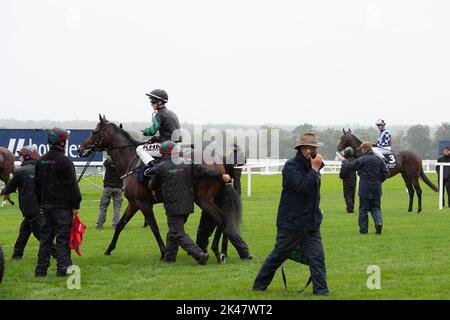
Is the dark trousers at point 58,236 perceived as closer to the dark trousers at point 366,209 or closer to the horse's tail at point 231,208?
the horse's tail at point 231,208

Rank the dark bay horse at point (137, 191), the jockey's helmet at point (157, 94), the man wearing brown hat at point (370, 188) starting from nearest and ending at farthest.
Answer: the dark bay horse at point (137, 191)
the jockey's helmet at point (157, 94)
the man wearing brown hat at point (370, 188)

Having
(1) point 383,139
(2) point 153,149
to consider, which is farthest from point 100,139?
(1) point 383,139

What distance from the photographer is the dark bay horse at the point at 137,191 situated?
11469 millimetres

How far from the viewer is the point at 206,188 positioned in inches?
452

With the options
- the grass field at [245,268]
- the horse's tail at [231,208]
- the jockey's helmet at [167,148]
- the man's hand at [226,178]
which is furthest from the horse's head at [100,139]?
the man's hand at [226,178]

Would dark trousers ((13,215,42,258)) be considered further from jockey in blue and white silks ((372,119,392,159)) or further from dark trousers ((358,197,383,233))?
jockey in blue and white silks ((372,119,392,159))

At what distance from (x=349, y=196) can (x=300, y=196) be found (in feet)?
41.8

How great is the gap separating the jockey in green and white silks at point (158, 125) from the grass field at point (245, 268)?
5.32ft

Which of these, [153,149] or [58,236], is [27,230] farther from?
[153,149]

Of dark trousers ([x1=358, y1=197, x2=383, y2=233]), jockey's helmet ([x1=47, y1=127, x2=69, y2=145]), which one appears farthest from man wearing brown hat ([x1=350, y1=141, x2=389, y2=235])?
jockey's helmet ([x1=47, y1=127, x2=69, y2=145])

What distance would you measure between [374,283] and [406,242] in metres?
4.65

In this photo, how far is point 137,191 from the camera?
12.2 m
